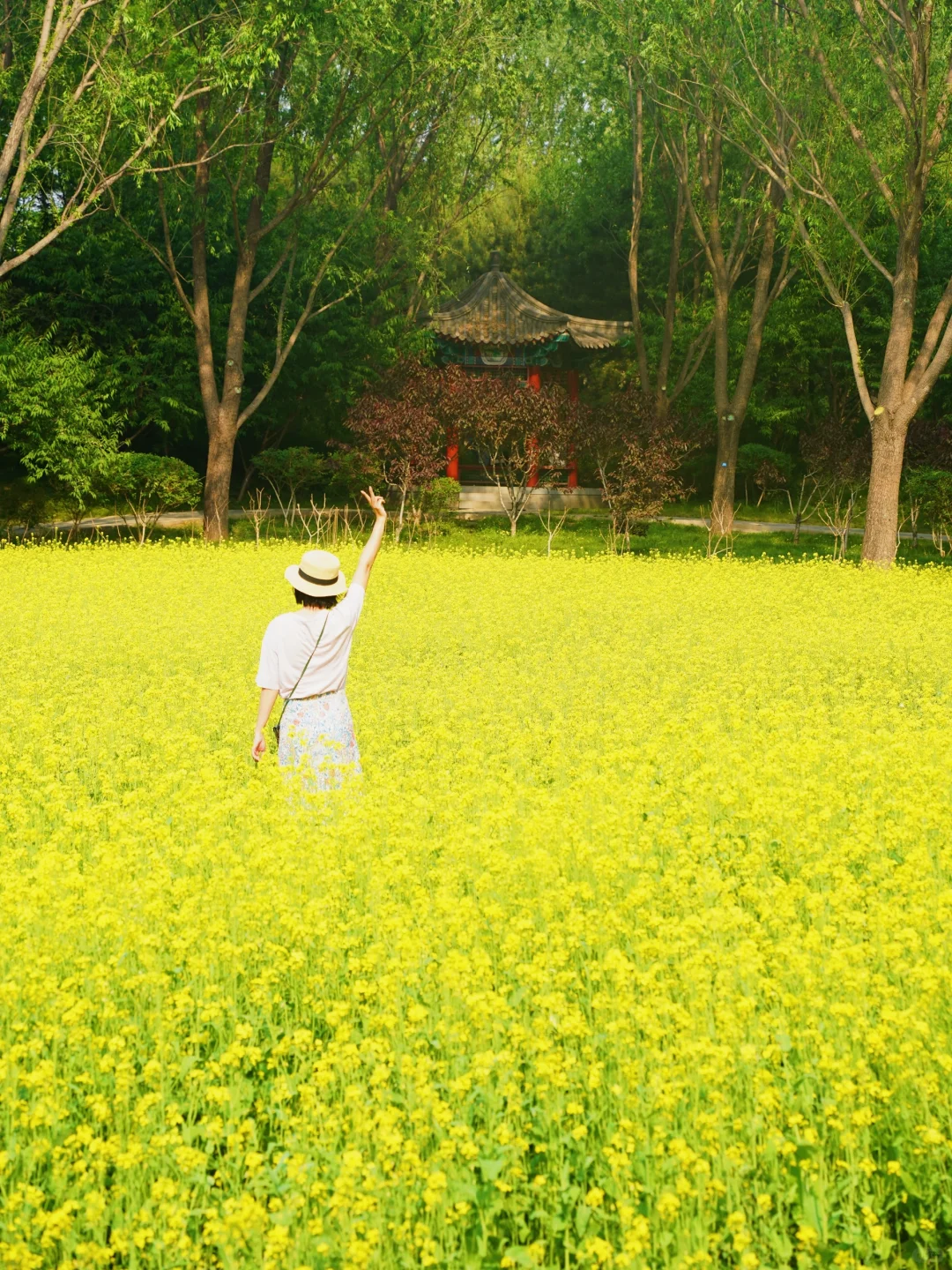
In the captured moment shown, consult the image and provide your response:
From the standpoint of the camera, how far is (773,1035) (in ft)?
12.8

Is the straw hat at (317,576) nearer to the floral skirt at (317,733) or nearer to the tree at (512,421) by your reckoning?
the floral skirt at (317,733)

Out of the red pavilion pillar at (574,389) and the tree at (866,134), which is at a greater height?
the tree at (866,134)

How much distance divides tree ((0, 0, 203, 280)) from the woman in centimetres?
1454

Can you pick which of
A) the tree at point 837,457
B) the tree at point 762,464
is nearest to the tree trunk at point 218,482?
the tree at point 837,457

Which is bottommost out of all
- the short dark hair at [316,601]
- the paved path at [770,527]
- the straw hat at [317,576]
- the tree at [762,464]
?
the paved path at [770,527]

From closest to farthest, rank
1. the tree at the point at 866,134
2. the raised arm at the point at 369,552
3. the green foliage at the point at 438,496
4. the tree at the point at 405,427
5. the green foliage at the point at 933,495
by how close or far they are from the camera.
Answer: the raised arm at the point at 369,552, the tree at the point at 866,134, the green foliage at the point at 933,495, the tree at the point at 405,427, the green foliage at the point at 438,496

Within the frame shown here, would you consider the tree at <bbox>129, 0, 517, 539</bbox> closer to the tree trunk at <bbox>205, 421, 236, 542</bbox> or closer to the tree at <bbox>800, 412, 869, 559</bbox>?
the tree trunk at <bbox>205, 421, 236, 542</bbox>

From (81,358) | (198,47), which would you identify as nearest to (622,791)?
(198,47)

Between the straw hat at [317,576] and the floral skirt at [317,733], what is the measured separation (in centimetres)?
56

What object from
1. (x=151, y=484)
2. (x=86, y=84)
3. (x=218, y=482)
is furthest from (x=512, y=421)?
(x=86, y=84)

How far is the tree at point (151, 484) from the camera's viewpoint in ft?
78.0

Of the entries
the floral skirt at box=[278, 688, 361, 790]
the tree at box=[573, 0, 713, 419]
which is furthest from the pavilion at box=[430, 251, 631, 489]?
the floral skirt at box=[278, 688, 361, 790]

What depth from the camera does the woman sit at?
20.6ft

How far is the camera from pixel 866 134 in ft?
65.8
